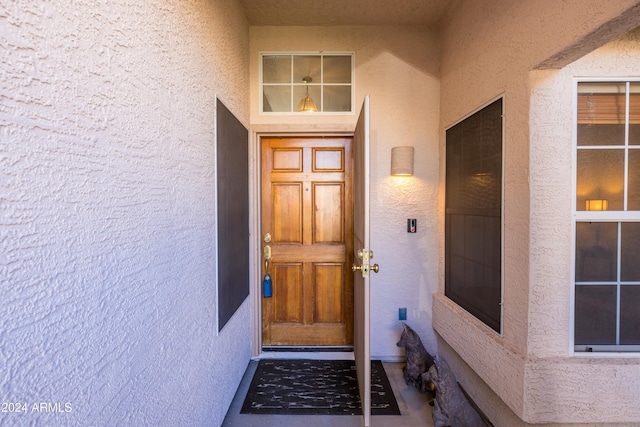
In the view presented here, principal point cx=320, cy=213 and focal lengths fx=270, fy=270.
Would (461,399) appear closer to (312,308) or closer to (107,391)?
(312,308)

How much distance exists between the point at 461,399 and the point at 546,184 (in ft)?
4.22

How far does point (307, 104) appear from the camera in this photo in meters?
2.44

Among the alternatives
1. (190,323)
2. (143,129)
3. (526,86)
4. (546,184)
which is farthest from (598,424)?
(143,129)

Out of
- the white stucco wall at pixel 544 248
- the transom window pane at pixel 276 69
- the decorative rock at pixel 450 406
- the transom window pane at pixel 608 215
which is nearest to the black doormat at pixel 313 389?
the decorative rock at pixel 450 406

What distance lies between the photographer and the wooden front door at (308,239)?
2.52 m

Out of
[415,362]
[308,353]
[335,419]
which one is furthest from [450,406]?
[308,353]

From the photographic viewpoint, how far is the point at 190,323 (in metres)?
1.27

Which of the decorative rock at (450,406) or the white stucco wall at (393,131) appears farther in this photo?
the white stucco wall at (393,131)

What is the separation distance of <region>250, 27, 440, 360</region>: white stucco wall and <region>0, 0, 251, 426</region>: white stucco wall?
1.21 meters

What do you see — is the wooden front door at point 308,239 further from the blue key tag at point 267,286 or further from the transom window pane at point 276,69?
the transom window pane at point 276,69

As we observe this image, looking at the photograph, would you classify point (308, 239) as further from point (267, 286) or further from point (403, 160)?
point (403, 160)

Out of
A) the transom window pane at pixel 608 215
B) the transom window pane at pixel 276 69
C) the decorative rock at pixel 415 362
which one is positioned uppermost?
the transom window pane at pixel 276 69

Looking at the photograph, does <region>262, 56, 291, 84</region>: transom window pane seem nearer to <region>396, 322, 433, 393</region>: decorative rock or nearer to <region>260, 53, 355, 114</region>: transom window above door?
<region>260, 53, 355, 114</region>: transom window above door

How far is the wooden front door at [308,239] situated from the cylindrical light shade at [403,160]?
1.40 ft
